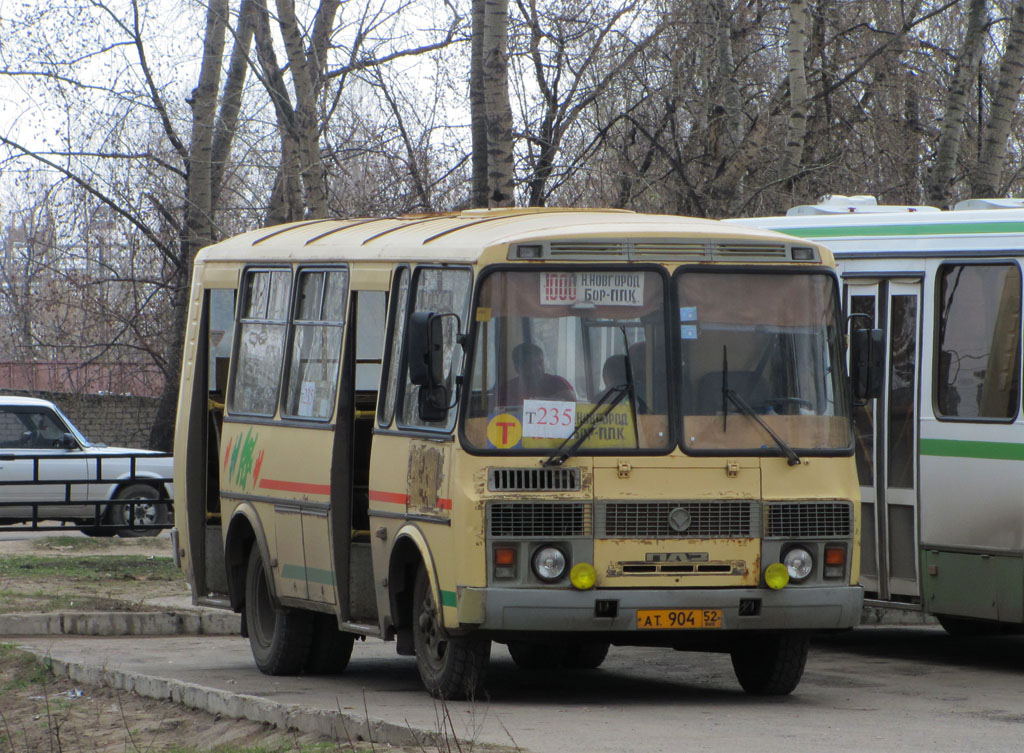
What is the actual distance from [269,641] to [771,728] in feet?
14.1

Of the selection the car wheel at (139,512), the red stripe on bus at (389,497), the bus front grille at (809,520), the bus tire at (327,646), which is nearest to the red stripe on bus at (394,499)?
the red stripe on bus at (389,497)

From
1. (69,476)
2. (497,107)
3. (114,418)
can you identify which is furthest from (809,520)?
(114,418)

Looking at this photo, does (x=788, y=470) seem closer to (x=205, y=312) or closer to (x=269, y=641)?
(x=269, y=641)

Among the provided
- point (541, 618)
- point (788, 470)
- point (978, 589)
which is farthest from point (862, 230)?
point (541, 618)

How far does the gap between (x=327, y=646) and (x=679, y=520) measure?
3.33 metres

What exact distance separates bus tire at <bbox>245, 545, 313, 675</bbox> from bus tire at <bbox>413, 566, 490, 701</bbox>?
1.83 meters

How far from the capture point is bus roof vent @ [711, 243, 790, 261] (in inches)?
372

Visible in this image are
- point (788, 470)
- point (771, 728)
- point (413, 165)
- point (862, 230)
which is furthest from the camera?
point (413, 165)

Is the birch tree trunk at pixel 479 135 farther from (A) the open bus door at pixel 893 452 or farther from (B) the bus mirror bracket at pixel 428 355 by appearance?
(B) the bus mirror bracket at pixel 428 355

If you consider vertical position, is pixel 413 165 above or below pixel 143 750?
above

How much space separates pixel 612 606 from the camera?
9000mm

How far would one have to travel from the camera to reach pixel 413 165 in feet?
71.6

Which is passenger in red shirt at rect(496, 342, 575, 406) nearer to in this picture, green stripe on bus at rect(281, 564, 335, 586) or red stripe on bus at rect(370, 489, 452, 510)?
red stripe on bus at rect(370, 489, 452, 510)

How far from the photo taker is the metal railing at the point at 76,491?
74.5ft
